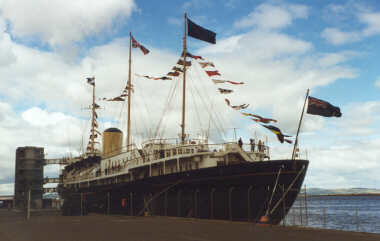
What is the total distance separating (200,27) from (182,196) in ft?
55.0

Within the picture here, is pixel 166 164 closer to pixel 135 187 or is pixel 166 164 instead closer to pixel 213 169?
pixel 135 187

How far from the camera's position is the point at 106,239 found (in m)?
17.9

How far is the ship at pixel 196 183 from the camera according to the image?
24.7 meters

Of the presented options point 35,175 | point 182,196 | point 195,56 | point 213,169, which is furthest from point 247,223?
point 35,175

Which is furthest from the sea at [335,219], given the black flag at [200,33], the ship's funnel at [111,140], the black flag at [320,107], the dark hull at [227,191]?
the ship's funnel at [111,140]

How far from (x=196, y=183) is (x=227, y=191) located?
2802 millimetres

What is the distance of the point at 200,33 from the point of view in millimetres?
36469

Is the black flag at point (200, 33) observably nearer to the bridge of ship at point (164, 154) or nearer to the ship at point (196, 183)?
the ship at point (196, 183)

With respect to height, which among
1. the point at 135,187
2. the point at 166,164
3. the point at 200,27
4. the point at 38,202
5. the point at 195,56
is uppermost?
the point at 200,27

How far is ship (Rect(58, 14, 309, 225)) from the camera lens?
81.0 ft

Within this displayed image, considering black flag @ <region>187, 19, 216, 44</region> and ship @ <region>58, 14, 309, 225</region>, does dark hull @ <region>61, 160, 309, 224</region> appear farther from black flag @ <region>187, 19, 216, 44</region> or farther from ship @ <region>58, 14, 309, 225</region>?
black flag @ <region>187, 19, 216, 44</region>

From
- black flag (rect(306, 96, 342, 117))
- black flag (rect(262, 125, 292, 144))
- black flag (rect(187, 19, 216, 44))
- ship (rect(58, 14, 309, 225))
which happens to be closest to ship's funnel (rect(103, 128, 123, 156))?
ship (rect(58, 14, 309, 225))

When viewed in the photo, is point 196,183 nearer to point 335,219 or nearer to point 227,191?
point 227,191

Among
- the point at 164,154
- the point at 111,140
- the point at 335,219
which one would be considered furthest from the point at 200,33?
the point at 335,219
